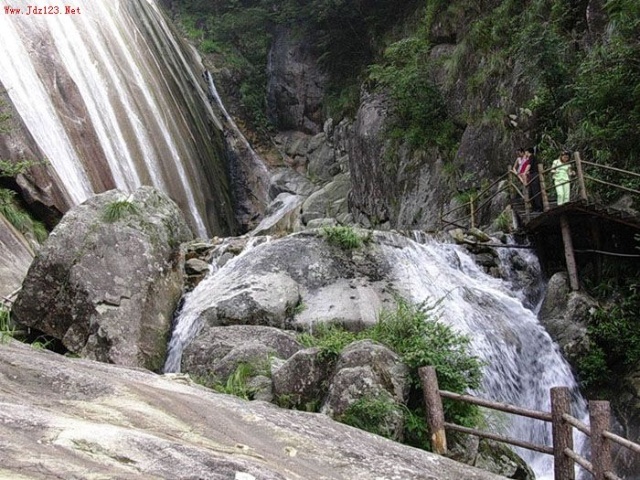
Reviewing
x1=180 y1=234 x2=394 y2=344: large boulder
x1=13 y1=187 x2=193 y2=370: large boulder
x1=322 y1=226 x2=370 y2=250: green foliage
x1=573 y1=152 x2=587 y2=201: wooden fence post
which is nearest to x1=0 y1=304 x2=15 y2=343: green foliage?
x1=13 y1=187 x2=193 y2=370: large boulder

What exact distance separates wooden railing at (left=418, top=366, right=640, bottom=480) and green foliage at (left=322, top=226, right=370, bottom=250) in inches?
173

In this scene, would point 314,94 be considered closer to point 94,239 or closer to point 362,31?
point 362,31

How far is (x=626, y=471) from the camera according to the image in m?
7.73

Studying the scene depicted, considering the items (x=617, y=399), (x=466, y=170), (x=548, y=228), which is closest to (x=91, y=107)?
(x=466, y=170)

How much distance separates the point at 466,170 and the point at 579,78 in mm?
3742

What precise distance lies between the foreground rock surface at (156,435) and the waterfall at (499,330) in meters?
3.77

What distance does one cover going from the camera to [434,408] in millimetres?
5977

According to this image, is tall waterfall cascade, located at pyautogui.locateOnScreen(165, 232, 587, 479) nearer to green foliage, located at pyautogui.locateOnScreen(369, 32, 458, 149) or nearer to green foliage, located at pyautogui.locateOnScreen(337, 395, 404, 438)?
green foliage, located at pyautogui.locateOnScreen(337, 395, 404, 438)

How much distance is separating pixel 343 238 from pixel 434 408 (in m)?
4.73

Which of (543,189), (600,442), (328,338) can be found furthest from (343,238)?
(600,442)

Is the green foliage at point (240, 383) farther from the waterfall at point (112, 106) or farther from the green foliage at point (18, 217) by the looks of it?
the waterfall at point (112, 106)

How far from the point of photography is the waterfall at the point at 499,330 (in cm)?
837

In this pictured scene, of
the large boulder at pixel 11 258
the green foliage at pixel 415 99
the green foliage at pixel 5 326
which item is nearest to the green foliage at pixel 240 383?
the green foliage at pixel 5 326

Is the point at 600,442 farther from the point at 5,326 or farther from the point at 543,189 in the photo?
the point at 543,189
